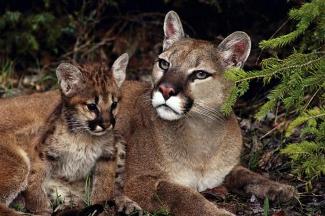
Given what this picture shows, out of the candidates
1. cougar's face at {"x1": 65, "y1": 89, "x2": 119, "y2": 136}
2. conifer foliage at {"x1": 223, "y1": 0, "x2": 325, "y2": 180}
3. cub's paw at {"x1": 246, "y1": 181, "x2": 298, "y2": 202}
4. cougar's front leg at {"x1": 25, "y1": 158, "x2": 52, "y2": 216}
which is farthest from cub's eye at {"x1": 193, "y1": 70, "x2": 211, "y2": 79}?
cougar's front leg at {"x1": 25, "y1": 158, "x2": 52, "y2": 216}

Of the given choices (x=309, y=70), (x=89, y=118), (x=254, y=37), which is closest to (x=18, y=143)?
(x=89, y=118)

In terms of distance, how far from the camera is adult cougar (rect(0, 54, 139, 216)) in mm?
6723

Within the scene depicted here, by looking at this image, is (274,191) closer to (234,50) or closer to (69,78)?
(234,50)

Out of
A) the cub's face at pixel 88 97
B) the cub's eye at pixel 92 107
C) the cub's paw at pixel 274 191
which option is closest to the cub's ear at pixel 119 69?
the cub's face at pixel 88 97

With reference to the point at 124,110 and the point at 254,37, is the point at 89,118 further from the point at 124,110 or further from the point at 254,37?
the point at 254,37

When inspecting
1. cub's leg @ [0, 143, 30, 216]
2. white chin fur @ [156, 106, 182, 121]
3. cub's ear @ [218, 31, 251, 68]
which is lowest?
cub's leg @ [0, 143, 30, 216]

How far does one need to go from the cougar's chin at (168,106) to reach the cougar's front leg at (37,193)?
1206 mm

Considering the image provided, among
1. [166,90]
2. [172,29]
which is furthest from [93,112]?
[172,29]

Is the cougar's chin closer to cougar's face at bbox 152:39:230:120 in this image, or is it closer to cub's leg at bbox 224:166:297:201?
cougar's face at bbox 152:39:230:120

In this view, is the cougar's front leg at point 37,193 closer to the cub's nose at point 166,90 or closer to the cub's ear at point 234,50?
the cub's nose at point 166,90

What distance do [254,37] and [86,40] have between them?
261cm

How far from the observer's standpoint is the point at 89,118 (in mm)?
6730

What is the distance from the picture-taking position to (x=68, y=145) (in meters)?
6.92

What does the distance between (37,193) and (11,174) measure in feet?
0.99
